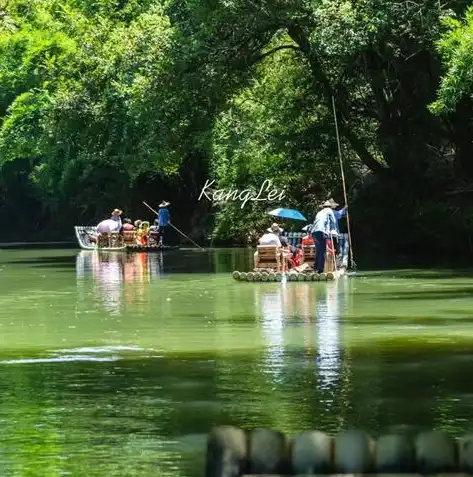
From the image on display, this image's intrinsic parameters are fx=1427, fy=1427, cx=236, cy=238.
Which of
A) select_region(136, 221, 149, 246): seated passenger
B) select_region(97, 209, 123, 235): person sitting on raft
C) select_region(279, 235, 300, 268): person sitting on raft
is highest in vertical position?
select_region(97, 209, 123, 235): person sitting on raft

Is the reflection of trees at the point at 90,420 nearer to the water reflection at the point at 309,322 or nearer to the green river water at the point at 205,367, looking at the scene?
the green river water at the point at 205,367

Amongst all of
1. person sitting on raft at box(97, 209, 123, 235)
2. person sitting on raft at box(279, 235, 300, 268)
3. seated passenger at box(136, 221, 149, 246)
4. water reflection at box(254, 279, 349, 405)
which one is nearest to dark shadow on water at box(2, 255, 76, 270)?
seated passenger at box(136, 221, 149, 246)

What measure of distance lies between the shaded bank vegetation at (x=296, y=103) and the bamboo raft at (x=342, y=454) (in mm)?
22429

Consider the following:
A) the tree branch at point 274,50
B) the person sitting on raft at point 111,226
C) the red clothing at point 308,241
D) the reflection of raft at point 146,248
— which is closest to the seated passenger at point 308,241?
the red clothing at point 308,241

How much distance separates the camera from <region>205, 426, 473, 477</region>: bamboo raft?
748 centimetres

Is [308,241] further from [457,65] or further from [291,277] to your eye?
[457,65]

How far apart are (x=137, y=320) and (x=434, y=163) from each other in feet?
80.3

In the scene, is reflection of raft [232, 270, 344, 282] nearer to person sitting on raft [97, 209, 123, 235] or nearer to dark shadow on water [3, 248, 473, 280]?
dark shadow on water [3, 248, 473, 280]

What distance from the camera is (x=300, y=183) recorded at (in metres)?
50.2

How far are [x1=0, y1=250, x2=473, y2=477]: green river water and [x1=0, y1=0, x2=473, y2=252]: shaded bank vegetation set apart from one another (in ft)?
28.5

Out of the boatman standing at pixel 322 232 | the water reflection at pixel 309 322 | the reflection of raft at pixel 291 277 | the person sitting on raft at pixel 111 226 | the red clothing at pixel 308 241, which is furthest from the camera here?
the person sitting on raft at pixel 111 226

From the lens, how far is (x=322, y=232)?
3111 centimetres

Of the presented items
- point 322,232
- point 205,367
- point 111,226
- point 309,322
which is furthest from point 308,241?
point 111,226

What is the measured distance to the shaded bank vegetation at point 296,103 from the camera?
38562mm
